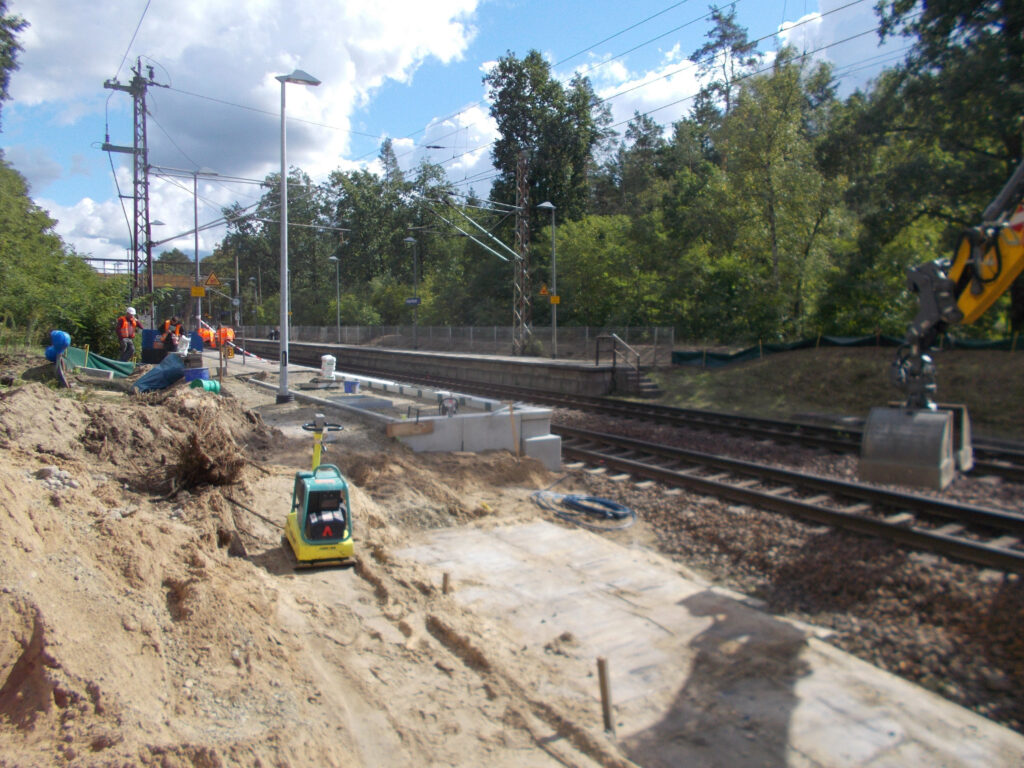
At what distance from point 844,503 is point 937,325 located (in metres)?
3.92

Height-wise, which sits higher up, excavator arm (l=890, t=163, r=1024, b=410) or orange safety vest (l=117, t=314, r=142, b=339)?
excavator arm (l=890, t=163, r=1024, b=410)

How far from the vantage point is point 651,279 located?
3934 centimetres

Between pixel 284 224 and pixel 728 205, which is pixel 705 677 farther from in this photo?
pixel 728 205

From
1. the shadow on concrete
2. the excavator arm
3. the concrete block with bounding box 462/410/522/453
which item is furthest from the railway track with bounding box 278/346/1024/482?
the shadow on concrete

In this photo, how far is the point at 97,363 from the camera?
18.6m

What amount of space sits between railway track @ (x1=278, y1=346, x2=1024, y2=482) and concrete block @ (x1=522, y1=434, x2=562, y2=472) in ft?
17.6

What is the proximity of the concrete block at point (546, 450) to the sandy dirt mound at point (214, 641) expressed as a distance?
4.28 m

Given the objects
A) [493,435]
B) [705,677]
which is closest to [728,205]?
[493,435]

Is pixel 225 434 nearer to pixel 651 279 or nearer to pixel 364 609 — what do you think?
pixel 364 609

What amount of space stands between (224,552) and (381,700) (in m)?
2.78

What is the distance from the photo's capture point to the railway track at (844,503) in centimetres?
783

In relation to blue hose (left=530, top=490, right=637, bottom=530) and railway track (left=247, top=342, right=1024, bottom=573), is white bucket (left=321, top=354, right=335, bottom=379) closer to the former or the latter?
railway track (left=247, top=342, right=1024, bottom=573)

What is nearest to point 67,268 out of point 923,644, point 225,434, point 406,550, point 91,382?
point 91,382

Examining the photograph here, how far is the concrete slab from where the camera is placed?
14.7 ft
